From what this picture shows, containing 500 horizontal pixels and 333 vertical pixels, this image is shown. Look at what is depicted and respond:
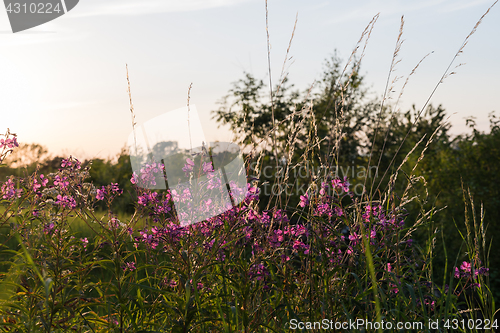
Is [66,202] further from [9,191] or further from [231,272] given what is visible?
[231,272]

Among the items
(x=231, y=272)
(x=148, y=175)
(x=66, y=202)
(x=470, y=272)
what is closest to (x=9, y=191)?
(x=66, y=202)

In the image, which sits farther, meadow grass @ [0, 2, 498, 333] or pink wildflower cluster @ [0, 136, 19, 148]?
pink wildflower cluster @ [0, 136, 19, 148]

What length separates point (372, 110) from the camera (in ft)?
32.6

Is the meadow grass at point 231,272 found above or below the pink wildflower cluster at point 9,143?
below

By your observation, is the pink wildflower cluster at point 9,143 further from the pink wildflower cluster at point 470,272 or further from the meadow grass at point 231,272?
the pink wildflower cluster at point 470,272

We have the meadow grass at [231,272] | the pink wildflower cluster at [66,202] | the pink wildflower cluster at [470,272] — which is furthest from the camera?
the pink wildflower cluster at [470,272]

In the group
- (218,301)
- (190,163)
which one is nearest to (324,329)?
(218,301)

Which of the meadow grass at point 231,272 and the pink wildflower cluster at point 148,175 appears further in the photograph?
the pink wildflower cluster at point 148,175

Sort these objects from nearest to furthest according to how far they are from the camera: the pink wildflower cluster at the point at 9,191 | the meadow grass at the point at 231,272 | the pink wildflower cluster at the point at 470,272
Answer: the meadow grass at the point at 231,272 → the pink wildflower cluster at the point at 470,272 → the pink wildflower cluster at the point at 9,191

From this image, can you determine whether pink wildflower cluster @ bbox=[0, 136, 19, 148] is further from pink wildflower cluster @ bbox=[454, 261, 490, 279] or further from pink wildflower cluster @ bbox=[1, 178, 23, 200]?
pink wildflower cluster @ bbox=[454, 261, 490, 279]

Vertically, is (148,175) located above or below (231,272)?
above

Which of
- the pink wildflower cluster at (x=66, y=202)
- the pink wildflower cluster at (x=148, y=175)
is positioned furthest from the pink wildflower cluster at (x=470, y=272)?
the pink wildflower cluster at (x=66, y=202)

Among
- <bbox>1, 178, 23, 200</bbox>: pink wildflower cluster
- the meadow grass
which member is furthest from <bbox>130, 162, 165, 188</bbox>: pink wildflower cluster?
<bbox>1, 178, 23, 200</bbox>: pink wildflower cluster

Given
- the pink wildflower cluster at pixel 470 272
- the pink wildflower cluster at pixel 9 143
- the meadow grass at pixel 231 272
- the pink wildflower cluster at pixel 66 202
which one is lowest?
the pink wildflower cluster at pixel 470 272
